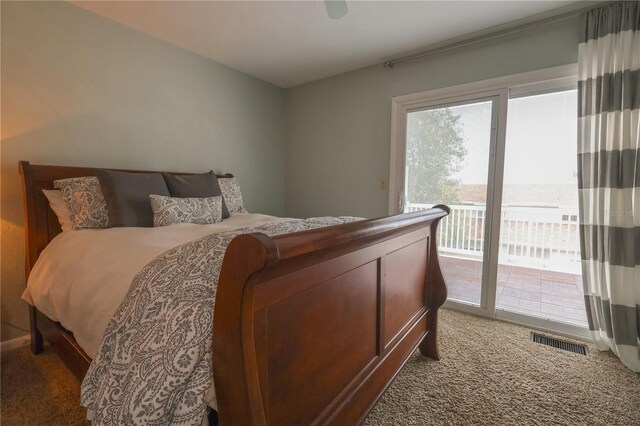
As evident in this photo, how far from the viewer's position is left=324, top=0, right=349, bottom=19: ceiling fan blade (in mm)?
1999

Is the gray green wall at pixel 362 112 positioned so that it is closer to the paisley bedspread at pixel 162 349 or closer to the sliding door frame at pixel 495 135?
the sliding door frame at pixel 495 135

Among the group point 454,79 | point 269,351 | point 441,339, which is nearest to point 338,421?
point 269,351

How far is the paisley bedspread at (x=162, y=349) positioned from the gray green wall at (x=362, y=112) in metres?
2.37

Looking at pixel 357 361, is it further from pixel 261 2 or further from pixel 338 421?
pixel 261 2

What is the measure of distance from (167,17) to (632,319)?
3.86 m

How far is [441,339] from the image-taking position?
208cm

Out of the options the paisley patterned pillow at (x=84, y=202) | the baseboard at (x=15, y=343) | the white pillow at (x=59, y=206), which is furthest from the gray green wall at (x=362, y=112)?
the baseboard at (x=15, y=343)

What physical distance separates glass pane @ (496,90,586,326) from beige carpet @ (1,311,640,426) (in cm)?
69

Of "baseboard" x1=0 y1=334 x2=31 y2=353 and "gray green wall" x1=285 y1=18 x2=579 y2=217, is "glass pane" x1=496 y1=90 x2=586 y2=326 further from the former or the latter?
"baseboard" x1=0 y1=334 x2=31 y2=353

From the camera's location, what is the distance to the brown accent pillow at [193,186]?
2191 mm

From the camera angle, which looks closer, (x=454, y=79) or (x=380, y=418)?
(x=380, y=418)

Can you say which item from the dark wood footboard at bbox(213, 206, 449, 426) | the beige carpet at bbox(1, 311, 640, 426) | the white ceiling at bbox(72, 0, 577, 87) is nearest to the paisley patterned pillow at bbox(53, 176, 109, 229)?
the beige carpet at bbox(1, 311, 640, 426)

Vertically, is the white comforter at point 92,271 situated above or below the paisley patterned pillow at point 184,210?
below

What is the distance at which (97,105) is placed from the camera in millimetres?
2184
